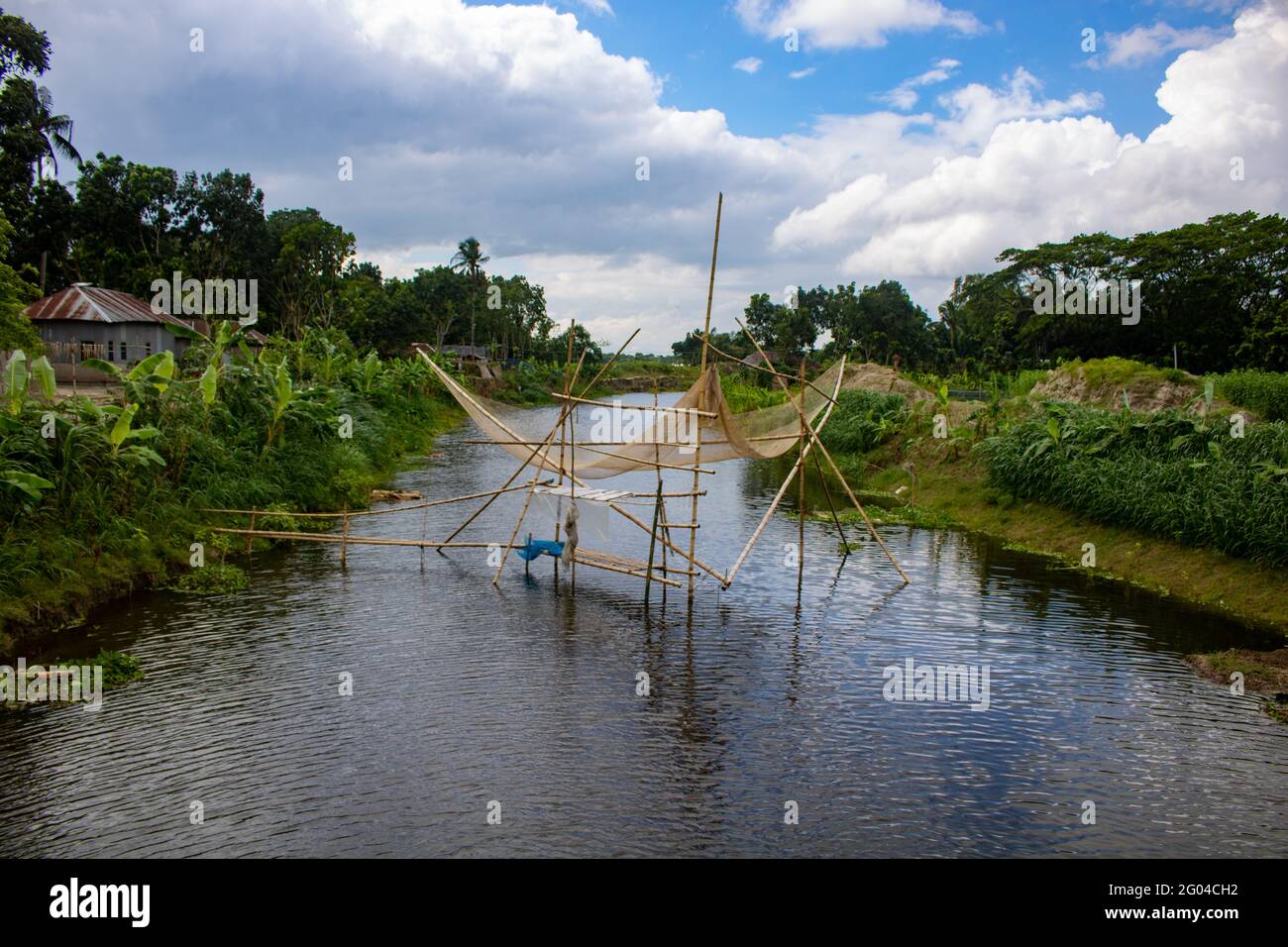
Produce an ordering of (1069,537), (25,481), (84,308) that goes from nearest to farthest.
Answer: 1. (25,481)
2. (1069,537)
3. (84,308)

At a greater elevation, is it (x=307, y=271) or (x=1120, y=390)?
(x=307, y=271)

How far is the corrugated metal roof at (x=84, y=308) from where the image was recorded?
27781mm

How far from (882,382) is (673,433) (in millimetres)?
17159

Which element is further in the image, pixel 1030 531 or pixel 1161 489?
pixel 1030 531

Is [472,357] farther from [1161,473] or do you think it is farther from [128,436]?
[1161,473]

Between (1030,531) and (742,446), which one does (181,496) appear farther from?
(1030,531)

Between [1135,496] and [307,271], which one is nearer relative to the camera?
[1135,496]

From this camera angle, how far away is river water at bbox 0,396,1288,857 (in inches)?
227

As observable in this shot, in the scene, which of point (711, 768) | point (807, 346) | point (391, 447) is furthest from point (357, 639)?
point (807, 346)

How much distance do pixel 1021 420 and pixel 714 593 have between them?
8.17m

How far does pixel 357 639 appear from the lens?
9352 mm

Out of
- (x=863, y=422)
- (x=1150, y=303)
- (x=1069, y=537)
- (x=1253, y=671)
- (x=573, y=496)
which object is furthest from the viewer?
(x=1150, y=303)

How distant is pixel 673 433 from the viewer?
11.2 metres

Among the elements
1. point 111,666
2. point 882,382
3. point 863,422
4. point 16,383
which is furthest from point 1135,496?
point 882,382
